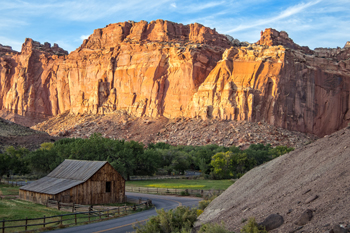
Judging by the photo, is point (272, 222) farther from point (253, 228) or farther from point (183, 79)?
point (183, 79)

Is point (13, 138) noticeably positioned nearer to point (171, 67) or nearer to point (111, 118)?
point (111, 118)

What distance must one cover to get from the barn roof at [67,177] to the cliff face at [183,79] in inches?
2661

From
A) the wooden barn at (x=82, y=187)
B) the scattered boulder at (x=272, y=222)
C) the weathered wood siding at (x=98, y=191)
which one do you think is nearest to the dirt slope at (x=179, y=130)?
the weathered wood siding at (x=98, y=191)

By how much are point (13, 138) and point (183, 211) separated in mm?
77039

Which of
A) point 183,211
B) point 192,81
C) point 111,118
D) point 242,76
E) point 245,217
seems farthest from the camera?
point 111,118

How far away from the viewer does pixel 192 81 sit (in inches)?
4085

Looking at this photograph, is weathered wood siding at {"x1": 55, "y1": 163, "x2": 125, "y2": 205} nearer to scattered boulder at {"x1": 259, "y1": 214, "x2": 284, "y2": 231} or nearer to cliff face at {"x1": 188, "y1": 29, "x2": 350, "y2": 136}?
scattered boulder at {"x1": 259, "y1": 214, "x2": 284, "y2": 231}

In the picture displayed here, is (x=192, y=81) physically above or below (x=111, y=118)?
above

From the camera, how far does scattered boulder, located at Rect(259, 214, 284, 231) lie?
11.1 meters

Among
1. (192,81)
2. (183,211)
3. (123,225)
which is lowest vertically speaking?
(123,225)

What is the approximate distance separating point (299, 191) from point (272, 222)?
7.78ft

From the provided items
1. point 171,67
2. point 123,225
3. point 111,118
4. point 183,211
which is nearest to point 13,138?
point 111,118

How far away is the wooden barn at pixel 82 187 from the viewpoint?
27.5 m

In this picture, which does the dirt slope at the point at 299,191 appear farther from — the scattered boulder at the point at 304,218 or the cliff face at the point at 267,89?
the cliff face at the point at 267,89
